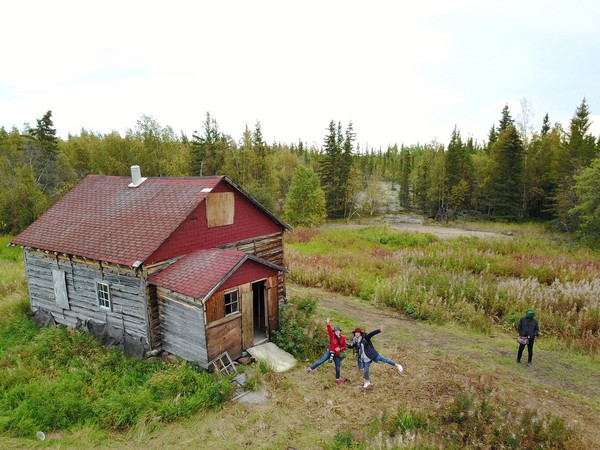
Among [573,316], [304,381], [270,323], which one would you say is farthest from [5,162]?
[573,316]

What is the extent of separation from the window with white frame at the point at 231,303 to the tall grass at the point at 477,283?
778cm

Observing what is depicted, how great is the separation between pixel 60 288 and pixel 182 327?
6.13m

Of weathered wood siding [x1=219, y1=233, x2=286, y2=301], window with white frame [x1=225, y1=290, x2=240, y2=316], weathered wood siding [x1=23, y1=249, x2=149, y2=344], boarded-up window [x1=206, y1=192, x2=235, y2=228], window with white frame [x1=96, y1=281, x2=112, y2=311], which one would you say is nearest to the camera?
window with white frame [x1=225, y1=290, x2=240, y2=316]

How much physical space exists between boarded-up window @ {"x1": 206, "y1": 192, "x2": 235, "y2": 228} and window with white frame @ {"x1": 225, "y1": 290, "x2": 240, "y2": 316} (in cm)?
309

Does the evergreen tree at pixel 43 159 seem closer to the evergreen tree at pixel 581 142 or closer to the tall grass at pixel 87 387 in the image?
the tall grass at pixel 87 387

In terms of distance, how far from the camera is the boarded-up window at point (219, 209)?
13.3 meters

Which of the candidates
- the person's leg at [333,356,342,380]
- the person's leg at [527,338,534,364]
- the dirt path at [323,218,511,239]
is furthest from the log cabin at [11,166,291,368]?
the dirt path at [323,218,511,239]

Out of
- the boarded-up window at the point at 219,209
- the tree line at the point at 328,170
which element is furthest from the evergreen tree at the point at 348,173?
the boarded-up window at the point at 219,209

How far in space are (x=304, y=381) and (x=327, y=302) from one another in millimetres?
7065

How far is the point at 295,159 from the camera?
65.3m

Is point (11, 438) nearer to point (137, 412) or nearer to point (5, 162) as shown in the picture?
point (137, 412)

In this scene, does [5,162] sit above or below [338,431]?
above

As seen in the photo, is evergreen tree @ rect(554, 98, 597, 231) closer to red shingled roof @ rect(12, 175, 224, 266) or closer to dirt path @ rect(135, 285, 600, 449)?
dirt path @ rect(135, 285, 600, 449)

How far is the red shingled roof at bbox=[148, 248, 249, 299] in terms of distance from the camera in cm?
1059
